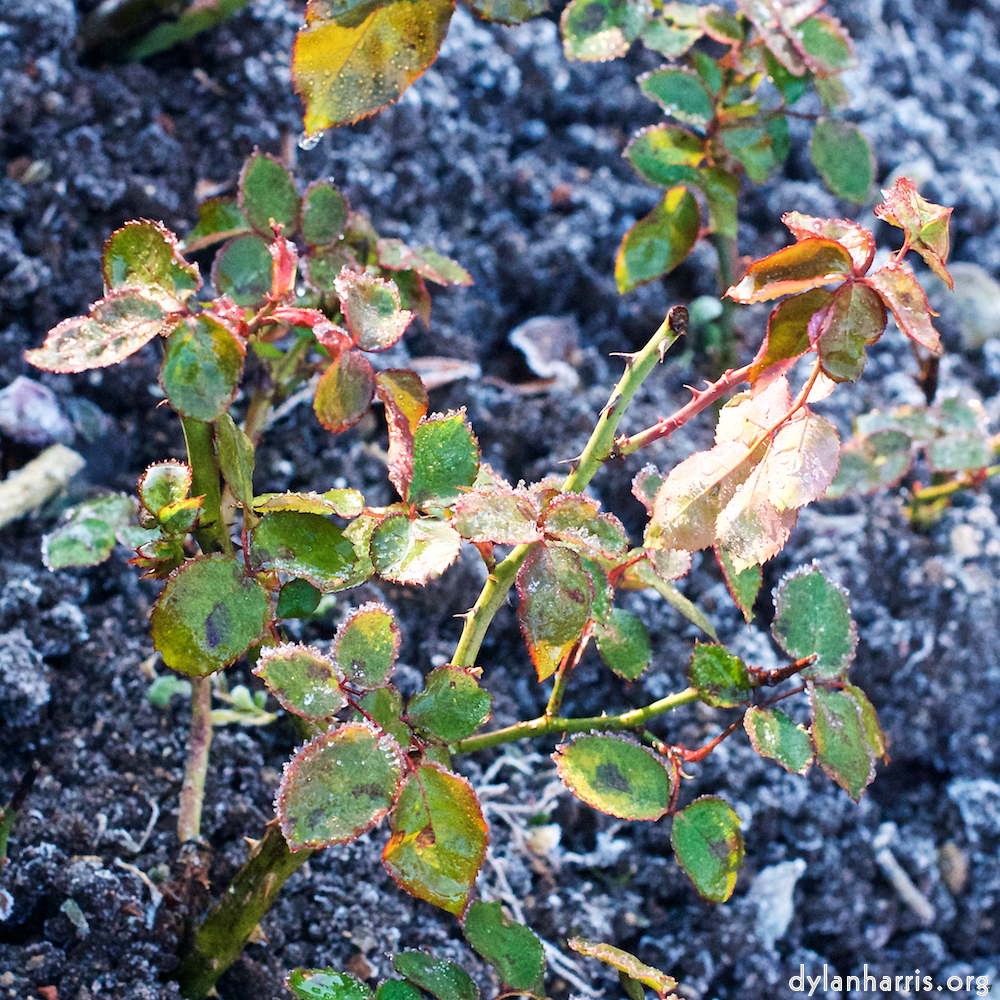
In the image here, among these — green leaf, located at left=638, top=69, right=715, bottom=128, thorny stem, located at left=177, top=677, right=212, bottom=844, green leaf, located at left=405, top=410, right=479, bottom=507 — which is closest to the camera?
green leaf, located at left=405, top=410, right=479, bottom=507

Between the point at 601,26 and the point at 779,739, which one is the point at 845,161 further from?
the point at 779,739

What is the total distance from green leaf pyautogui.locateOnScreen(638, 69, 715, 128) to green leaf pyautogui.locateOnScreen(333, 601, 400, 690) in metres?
0.78

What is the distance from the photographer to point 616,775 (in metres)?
0.73

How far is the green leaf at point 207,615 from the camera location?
0.60 m

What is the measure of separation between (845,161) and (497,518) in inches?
34.0

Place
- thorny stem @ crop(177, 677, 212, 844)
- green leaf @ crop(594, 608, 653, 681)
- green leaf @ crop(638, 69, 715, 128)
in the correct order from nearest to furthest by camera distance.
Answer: green leaf @ crop(594, 608, 653, 681), thorny stem @ crop(177, 677, 212, 844), green leaf @ crop(638, 69, 715, 128)

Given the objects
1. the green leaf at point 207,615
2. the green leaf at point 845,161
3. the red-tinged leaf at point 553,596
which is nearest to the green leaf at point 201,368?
the green leaf at point 207,615

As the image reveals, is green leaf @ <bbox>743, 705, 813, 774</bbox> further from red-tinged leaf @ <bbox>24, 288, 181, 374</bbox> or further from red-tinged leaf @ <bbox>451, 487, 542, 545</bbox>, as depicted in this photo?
red-tinged leaf @ <bbox>24, 288, 181, 374</bbox>

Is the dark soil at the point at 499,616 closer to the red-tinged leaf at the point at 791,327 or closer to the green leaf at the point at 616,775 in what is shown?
the green leaf at the point at 616,775

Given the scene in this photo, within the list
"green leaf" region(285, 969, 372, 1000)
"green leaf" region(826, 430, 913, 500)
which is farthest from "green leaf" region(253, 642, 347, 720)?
"green leaf" region(826, 430, 913, 500)

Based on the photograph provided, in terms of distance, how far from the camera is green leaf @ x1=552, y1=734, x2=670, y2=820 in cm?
71

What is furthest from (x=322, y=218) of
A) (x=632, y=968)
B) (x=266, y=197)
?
(x=632, y=968)

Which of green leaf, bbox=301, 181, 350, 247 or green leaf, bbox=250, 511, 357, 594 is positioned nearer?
green leaf, bbox=250, 511, 357, 594

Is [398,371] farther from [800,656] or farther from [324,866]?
[324,866]
